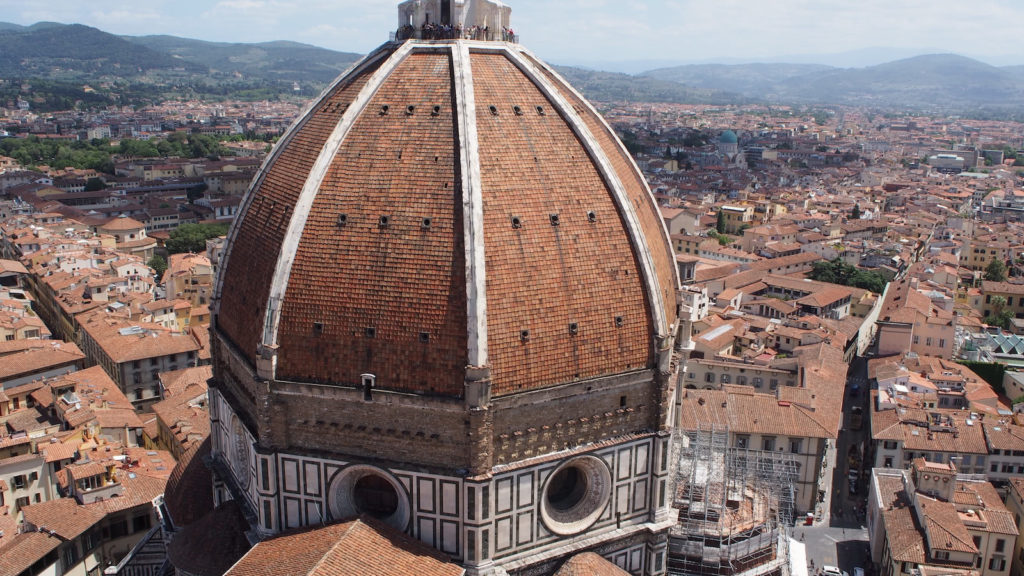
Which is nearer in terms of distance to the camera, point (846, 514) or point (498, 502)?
point (498, 502)

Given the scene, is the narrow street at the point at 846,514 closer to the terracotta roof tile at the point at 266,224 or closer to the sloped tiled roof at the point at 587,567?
the sloped tiled roof at the point at 587,567

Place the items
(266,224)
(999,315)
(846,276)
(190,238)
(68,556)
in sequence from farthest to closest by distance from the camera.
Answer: (190,238) → (846,276) → (999,315) → (68,556) → (266,224)

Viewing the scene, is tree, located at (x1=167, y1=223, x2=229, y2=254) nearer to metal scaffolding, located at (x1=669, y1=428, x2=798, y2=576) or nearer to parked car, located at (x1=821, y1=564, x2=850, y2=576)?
parked car, located at (x1=821, y1=564, x2=850, y2=576)

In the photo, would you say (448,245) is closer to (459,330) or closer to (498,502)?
(459,330)

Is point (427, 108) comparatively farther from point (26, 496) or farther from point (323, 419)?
point (26, 496)

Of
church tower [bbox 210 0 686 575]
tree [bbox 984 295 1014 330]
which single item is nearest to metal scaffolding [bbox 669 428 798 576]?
church tower [bbox 210 0 686 575]

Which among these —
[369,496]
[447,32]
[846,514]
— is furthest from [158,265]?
[369,496]

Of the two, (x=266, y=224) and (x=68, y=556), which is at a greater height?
(x=266, y=224)

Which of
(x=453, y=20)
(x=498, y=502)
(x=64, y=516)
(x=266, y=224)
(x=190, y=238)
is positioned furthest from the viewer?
(x=190, y=238)
